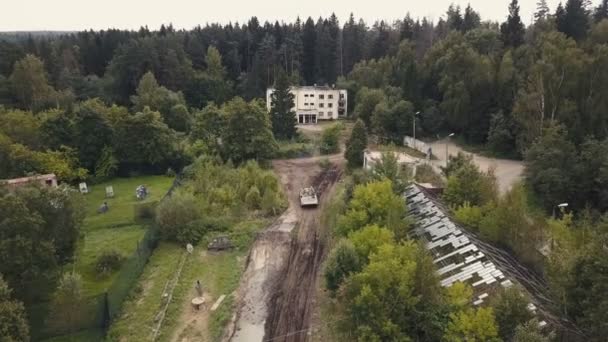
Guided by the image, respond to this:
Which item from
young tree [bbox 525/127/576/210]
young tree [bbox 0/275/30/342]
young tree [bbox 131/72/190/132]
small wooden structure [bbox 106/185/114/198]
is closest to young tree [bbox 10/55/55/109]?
young tree [bbox 131/72/190/132]

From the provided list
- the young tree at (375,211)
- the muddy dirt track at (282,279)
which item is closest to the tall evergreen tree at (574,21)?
the muddy dirt track at (282,279)

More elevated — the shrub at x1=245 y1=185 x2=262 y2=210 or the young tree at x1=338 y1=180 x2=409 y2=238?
the young tree at x1=338 y1=180 x2=409 y2=238

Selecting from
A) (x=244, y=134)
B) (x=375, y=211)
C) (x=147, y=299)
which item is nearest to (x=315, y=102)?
(x=244, y=134)

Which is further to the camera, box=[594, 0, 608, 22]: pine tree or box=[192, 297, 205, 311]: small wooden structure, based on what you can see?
box=[594, 0, 608, 22]: pine tree

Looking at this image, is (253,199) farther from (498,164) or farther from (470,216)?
(498,164)

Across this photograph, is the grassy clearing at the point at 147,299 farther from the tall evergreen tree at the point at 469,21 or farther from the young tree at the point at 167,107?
the tall evergreen tree at the point at 469,21

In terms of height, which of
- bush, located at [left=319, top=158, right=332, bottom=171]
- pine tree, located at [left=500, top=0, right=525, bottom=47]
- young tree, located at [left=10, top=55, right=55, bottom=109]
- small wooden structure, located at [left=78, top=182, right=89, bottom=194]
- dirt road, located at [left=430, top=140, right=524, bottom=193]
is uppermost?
pine tree, located at [left=500, top=0, right=525, bottom=47]

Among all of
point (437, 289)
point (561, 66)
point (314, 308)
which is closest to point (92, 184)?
point (314, 308)

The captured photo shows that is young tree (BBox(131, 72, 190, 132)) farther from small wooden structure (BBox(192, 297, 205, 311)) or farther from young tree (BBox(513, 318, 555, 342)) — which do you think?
young tree (BBox(513, 318, 555, 342))

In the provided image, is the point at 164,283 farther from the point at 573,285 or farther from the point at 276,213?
the point at 573,285
